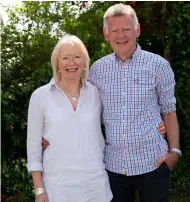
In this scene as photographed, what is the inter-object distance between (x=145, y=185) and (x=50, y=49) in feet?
10.6

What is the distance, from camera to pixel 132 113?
10.3ft

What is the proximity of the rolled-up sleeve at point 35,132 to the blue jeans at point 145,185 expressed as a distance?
53cm

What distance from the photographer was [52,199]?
9.93 ft

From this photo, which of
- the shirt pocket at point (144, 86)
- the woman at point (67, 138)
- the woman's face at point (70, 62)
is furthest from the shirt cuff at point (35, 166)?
the shirt pocket at point (144, 86)

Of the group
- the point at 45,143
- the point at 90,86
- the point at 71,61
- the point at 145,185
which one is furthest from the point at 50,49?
the point at 145,185

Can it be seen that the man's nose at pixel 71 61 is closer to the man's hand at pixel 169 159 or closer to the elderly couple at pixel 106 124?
the elderly couple at pixel 106 124

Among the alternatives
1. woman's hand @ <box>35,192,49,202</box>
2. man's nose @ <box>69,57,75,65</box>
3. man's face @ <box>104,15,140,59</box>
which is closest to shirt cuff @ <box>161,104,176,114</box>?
man's face @ <box>104,15,140,59</box>

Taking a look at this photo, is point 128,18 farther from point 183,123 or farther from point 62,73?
point 183,123

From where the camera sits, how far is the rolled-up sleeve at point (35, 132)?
3.00m

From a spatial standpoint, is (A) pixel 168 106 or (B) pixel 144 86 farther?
(A) pixel 168 106

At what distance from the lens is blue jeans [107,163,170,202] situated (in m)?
3.18

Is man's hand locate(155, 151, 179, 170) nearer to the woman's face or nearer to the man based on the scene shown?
the man

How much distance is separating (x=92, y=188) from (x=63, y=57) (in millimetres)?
904

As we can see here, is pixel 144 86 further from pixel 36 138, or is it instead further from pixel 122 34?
pixel 36 138
